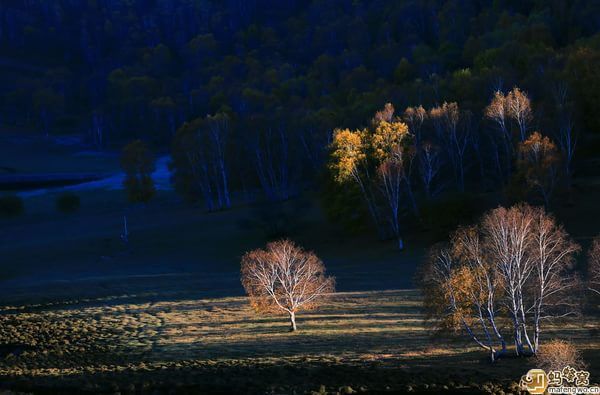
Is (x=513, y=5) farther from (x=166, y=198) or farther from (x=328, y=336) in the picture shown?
(x=328, y=336)

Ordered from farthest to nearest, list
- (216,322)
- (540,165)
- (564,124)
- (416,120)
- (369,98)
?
(369,98)
(416,120)
(564,124)
(540,165)
(216,322)

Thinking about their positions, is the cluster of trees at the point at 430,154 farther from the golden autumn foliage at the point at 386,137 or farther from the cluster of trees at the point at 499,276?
the cluster of trees at the point at 499,276

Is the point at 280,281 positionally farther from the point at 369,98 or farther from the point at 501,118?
the point at 369,98

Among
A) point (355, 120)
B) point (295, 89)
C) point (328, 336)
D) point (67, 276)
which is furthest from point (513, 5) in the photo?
point (328, 336)

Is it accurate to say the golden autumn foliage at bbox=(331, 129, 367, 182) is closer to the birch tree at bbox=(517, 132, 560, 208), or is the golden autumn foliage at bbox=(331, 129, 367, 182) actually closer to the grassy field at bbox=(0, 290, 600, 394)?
the birch tree at bbox=(517, 132, 560, 208)

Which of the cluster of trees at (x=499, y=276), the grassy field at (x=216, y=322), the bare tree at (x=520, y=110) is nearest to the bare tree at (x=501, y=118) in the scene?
the bare tree at (x=520, y=110)

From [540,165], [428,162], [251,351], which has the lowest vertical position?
[251,351]

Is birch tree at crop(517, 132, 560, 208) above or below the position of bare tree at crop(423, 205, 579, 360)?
above

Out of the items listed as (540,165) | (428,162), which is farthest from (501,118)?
(540,165)

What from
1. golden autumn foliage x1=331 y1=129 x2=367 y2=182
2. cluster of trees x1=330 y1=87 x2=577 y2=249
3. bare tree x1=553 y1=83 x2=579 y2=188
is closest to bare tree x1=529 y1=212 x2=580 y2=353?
cluster of trees x1=330 y1=87 x2=577 y2=249
